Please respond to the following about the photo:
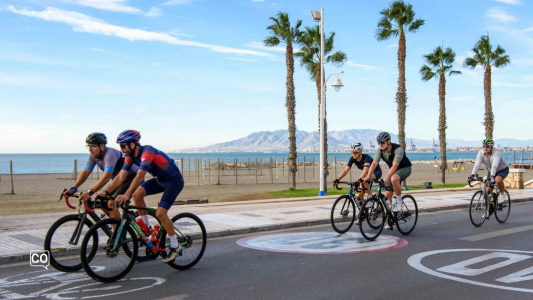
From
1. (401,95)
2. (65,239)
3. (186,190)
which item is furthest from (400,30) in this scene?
(65,239)

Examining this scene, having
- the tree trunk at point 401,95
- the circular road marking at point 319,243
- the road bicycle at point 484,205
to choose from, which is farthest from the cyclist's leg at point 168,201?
the tree trunk at point 401,95

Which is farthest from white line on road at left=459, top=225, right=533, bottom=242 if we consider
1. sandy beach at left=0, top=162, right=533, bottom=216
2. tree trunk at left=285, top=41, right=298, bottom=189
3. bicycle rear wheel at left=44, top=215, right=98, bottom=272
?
tree trunk at left=285, top=41, right=298, bottom=189

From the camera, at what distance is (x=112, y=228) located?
6367 mm

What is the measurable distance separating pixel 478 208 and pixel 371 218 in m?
3.56

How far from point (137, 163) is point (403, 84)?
28196 mm

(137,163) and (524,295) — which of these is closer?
(524,295)

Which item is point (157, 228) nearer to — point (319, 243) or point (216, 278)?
point (216, 278)

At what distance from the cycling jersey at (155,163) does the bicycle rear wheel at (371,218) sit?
4.08 metres

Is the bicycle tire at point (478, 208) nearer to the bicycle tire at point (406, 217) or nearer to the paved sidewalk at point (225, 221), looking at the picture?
the bicycle tire at point (406, 217)

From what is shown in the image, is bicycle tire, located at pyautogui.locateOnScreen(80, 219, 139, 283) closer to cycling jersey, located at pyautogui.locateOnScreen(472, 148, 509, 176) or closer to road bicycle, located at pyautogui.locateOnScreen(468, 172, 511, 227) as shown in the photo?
road bicycle, located at pyautogui.locateOnScreen(468, 172, 511, 227)

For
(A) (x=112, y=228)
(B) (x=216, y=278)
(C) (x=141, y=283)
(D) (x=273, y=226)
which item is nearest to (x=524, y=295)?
(B) (x=216, y=278)

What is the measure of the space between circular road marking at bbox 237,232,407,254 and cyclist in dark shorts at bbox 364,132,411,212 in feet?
2.78

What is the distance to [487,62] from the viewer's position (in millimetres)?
37031

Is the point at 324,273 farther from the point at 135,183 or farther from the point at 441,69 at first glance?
the point at 441,69
